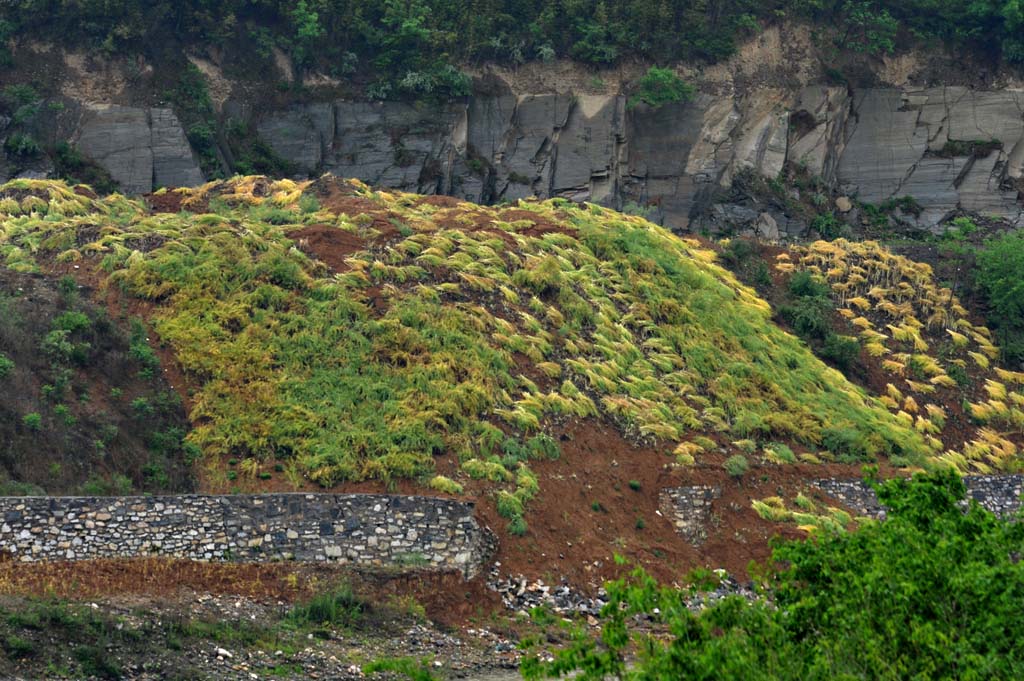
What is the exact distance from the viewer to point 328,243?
3575cm

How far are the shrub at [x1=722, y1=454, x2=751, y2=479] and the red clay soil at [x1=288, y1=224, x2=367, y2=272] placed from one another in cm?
1048

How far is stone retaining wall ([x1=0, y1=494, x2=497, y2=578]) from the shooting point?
76.4 feet

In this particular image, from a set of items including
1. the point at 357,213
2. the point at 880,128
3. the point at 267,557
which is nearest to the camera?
the point at 267,557

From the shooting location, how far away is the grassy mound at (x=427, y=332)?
96.7 ft

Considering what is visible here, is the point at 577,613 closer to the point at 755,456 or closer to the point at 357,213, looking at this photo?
the point at 755,456

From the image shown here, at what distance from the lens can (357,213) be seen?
125 feet

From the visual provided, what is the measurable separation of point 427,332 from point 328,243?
193 inches

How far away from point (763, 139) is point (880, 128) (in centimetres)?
511

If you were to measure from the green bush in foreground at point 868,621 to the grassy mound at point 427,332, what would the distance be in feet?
38.0

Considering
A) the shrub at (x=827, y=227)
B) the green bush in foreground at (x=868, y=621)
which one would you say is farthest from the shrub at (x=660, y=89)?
the green bush in foreground at (x=868, y=621)

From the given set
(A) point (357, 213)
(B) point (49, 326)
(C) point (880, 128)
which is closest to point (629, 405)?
(A) point (357, 213)

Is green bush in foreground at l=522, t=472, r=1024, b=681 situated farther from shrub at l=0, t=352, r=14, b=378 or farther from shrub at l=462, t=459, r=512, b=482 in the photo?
shrub at l=0, t=352, r=14, b=378

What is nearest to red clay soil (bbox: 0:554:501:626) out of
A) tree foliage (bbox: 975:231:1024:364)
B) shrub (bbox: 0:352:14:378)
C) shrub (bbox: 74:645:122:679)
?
shrub (bbox: 74:645:122:679)

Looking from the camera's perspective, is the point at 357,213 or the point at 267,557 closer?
the point at 267,557
